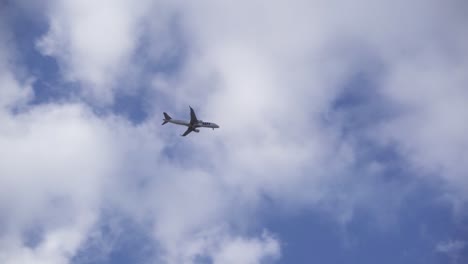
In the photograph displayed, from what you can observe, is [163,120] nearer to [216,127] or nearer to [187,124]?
[187,124]

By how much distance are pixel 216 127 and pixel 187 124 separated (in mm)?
15361

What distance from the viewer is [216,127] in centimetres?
18512

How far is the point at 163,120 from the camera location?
175750 mm

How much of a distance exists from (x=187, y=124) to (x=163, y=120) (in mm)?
10772

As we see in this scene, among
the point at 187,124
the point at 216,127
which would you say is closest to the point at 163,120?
the point at 187,124

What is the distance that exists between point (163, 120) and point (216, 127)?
25.2 metres

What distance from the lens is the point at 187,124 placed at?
176 metres
